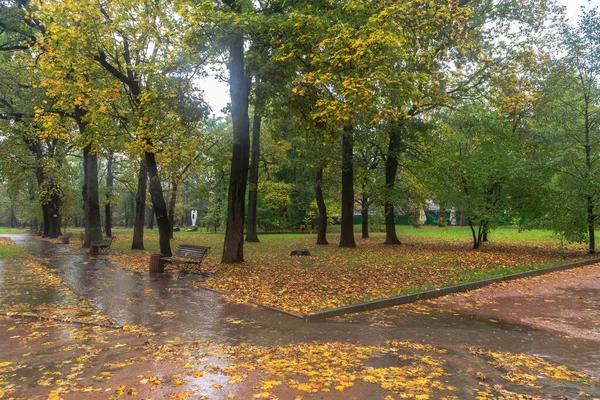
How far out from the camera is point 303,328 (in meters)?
→ 6.50

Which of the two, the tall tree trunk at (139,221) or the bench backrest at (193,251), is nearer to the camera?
the bench backrest at (193,251)

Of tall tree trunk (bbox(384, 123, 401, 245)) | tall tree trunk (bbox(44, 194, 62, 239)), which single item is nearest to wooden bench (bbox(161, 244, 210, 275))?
tall tree trunk (bbox(384, 123, 401, 245))

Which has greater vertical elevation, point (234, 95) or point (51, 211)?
point (234, 95)

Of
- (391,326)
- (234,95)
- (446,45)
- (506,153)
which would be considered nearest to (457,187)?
(506,153)

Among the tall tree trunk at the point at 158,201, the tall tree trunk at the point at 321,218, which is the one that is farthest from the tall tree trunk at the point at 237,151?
the tall tree trunk at the point at 321,218

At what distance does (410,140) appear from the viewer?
2119cm

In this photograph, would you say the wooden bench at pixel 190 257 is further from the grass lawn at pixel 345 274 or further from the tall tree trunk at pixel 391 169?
the tall tree trunk at pixel 391 169

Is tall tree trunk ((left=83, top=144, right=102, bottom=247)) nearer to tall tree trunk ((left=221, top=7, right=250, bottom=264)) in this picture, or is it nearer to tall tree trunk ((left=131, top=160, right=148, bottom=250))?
tall tree trunk ((left=131, top=160, right=148, bottom=250))

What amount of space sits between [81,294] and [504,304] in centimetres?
869

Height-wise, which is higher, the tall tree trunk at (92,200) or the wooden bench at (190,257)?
the tall tree trunk at (92,200)

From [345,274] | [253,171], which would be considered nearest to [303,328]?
[345,274]

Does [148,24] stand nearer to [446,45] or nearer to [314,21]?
[314,21]

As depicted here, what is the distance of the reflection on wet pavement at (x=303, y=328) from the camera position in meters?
5.68

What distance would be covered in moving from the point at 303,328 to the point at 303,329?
59mm
